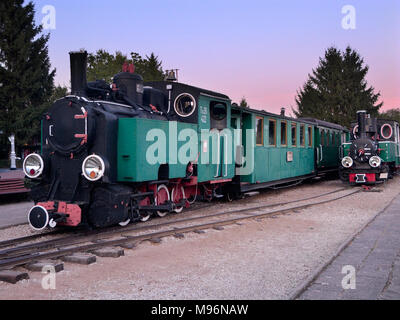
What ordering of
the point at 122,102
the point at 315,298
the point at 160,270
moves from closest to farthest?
the point at 315,298 < the point at 160,270 < the point at 122,102

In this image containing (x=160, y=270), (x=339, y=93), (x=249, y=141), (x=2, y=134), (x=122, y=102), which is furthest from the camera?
(x=339, y=93)

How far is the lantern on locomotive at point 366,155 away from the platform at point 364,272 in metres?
9.75

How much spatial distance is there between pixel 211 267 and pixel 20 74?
25.4 meters

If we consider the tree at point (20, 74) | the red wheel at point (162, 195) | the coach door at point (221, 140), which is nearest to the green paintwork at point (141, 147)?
the red wheel at point (162, 195)

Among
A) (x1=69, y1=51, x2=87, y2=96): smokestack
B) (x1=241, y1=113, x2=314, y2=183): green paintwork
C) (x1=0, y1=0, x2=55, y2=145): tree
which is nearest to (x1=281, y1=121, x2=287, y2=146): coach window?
(x1=241, y1=113, x2=314, y2=183): green paintwork

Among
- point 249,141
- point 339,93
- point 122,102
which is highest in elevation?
point 339,93

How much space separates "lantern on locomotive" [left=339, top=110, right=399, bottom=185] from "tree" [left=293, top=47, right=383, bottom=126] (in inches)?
1078

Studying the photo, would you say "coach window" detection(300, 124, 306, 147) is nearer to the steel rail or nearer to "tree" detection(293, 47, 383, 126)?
the steel rail

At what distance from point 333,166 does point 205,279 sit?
1817cm

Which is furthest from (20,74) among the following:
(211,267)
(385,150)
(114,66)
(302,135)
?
(211,267)

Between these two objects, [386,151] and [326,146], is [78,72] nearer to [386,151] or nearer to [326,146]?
[386,151]
